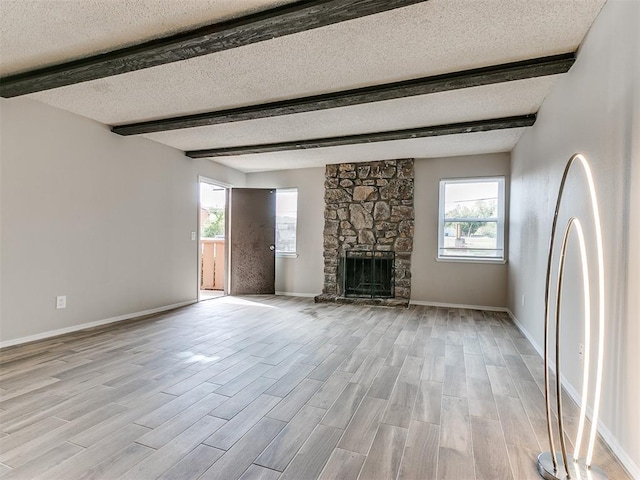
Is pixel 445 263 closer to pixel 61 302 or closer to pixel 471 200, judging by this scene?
pixel 471 200

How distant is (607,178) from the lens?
1941 millimetres

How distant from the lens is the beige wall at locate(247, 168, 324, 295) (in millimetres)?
6363

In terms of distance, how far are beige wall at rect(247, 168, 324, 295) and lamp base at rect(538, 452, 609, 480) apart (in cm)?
483

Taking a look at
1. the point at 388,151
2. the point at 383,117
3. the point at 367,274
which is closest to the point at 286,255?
the point at 367,274

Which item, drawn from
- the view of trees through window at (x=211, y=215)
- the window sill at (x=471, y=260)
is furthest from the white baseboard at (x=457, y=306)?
the view of trees through window at (x=211, y=215)

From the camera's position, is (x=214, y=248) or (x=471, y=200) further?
(x=214, y=248)

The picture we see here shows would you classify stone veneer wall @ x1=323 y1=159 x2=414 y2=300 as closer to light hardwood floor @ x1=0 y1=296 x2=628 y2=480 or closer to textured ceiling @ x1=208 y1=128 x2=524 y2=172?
textured ceiling @ x1=208 y1=128 x2=524 y2=172

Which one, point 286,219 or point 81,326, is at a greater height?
point 286,219

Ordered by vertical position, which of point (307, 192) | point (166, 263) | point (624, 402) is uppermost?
point (307, 192)

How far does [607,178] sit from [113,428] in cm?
313

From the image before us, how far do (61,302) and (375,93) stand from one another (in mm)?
3892

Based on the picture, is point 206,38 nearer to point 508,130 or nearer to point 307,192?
point 508,130

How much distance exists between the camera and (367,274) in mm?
6043

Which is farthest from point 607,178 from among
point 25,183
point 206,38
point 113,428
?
point 25,183
